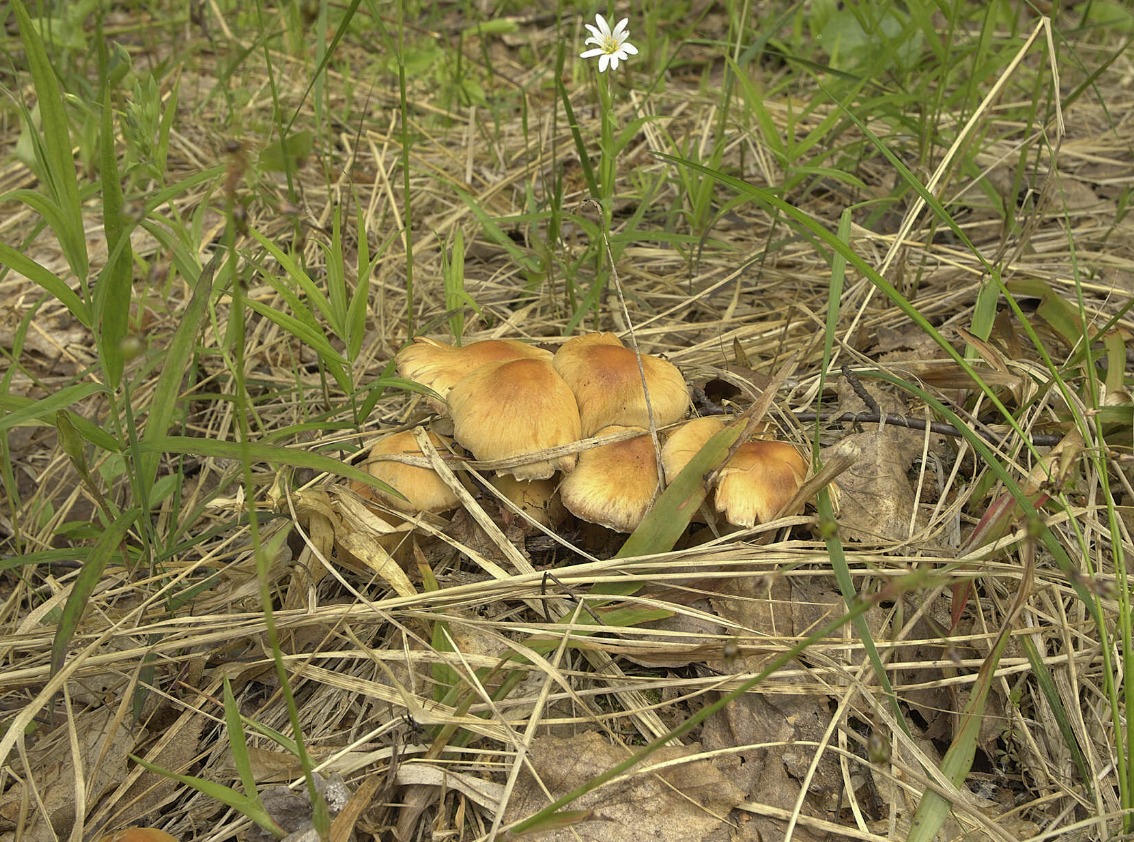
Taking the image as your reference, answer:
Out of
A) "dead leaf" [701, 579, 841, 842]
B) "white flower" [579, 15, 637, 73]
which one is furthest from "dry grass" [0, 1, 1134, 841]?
"white flower" [579, 15, 637, 73]

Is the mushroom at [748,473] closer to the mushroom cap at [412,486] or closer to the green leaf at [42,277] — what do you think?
the mushroom cap at [412,486]

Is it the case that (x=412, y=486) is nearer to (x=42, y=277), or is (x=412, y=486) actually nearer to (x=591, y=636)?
(x=591, y=636)

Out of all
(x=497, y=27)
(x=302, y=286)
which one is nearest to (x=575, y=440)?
(x=302, y=286)

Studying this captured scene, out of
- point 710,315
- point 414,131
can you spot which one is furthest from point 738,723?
point 414,131

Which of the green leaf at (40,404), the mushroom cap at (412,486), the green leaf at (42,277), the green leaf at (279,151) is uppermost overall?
the green leaf at (42,277)

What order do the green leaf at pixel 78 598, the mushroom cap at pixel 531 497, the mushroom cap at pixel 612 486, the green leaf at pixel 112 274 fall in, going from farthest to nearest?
the mushroom cap at pixel 531 497 < the mushroom cap at pixel 612 486 < the green leaf at pixel 112 274 < the green leaf at pixel 78 598

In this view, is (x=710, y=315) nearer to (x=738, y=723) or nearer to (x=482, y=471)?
(x=482, y=471)

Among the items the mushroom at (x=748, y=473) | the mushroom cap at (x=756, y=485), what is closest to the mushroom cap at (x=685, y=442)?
the mushroom at (x=748, y=473)

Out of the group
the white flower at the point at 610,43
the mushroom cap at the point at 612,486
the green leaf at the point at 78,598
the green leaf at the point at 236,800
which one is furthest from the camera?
the white flower at the point at 610,43
